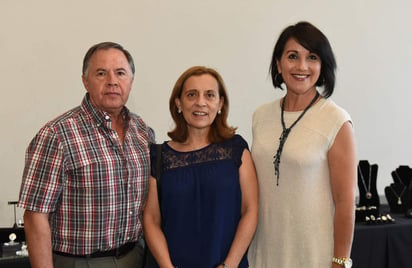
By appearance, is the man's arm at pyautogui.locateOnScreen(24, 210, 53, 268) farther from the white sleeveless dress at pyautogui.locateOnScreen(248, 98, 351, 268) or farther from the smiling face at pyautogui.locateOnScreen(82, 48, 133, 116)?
the white sleeveless dress at pyautogui.locateOnScreen(248, 98, 351, 268)

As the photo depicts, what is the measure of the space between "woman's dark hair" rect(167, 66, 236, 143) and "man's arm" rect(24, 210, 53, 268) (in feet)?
2.01

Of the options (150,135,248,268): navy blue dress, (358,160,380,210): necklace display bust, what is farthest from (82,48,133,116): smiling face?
(358,160,380,210): necklace display bust

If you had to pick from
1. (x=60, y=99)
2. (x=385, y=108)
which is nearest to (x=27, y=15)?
(x=60, y=99)

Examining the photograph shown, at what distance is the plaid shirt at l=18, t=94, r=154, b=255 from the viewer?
1.87m

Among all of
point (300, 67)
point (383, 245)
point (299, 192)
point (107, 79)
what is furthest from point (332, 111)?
point (383, 245)

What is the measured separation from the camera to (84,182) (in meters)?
1.91

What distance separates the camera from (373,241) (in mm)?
3197

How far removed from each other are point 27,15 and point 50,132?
70.2 inches

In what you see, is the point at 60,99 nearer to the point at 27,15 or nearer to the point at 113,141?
the point at 27,15

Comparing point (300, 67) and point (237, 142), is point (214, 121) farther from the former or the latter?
point (300, 67)

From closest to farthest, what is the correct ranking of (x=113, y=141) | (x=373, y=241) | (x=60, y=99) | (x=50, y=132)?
(x=50, y=132) < (x=113, y=141) < (x=373, y=241) < (x=60, y=99)

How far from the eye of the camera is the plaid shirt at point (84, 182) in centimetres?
187

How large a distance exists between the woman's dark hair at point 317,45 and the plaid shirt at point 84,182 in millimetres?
786

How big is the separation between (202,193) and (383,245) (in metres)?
1.73
